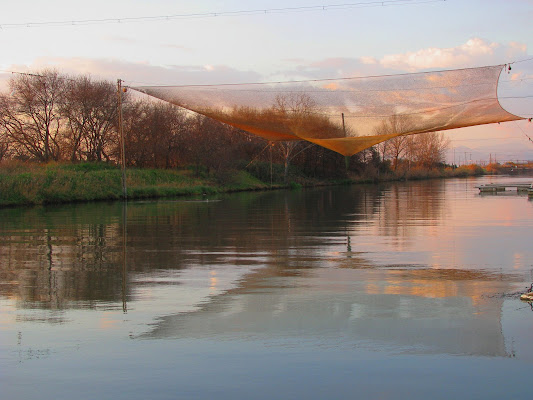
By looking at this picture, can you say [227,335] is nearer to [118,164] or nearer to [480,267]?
[480,267]

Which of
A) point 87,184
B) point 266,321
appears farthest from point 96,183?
point 266,321

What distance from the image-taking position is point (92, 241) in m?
12.6

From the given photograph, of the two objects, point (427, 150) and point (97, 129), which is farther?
point (427, 150)

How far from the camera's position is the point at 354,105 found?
10984 mm

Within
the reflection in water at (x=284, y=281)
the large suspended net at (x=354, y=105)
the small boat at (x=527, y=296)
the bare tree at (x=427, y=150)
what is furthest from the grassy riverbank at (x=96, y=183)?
the bare tree at (x=427, y=150)

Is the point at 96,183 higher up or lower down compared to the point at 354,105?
lower down

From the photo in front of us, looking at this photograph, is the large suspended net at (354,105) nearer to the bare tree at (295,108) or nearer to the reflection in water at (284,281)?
the bare tree at (295,108)

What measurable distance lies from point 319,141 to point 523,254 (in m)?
4.19

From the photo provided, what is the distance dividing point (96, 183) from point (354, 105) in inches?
955

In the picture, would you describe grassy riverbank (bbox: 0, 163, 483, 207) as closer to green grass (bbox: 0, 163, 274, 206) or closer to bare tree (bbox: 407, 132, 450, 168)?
green grass (bbox: 0, 163, 274, 206)

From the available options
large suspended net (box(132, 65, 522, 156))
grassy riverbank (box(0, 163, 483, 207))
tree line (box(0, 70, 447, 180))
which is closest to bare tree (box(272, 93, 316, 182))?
large suspended net (box(132, 65, 522, 156))

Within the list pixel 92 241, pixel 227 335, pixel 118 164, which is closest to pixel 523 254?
pixel 227 335

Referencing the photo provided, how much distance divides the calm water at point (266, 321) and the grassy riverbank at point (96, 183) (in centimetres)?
1667

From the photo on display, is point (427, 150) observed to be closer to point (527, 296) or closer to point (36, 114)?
point (36, 114)
